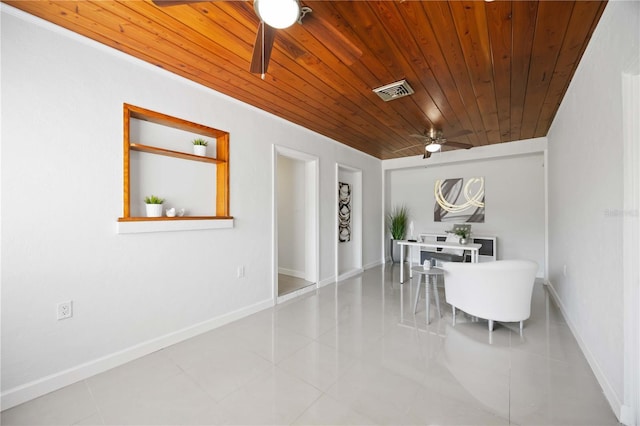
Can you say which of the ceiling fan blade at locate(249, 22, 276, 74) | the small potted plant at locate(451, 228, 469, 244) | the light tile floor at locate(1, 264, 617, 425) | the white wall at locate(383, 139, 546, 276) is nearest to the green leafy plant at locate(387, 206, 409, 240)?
the white wall at locate(383, 139, 546, 276)

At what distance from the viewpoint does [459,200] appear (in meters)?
5.59

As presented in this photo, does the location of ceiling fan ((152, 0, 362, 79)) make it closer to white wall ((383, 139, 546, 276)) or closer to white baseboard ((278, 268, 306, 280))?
white baseboard ((278, 268, 306, 280))

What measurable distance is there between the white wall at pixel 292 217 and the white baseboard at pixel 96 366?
2154 mm

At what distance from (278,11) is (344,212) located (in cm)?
406

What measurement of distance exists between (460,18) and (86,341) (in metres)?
3.46

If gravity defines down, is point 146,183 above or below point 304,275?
above

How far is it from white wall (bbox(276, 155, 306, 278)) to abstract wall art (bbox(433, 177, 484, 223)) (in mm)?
3113

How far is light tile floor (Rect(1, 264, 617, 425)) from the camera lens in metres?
1.58

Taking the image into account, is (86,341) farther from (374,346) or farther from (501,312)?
(501,312)

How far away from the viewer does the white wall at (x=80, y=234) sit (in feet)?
5.49

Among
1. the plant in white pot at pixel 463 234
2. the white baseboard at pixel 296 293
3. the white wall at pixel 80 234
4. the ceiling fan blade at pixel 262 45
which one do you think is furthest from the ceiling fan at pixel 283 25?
the plant in white pot at pixel 463 234

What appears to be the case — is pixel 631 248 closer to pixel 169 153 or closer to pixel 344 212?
pixel 169 153

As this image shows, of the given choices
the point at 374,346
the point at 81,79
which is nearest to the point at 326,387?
the point at 374,346

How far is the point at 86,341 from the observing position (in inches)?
76.7
